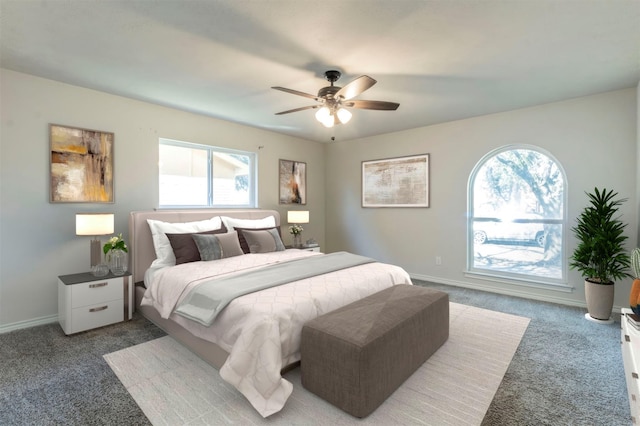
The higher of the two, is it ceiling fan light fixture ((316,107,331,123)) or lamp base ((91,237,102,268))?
ceiling fan light fixture ((316,107,331,123))

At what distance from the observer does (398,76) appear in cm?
305

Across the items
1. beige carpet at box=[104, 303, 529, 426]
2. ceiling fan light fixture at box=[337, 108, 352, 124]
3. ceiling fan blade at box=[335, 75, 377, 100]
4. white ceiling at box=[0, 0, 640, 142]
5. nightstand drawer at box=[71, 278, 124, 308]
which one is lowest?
beige carpet at box=[104, 303, 529, 426]

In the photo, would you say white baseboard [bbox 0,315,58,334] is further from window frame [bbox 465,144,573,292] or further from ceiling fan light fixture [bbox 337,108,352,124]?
window frame [bbox 465,144,573,292]

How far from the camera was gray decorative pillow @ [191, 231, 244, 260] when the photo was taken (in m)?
3.36

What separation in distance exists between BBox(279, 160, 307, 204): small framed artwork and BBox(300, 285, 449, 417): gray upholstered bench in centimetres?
348

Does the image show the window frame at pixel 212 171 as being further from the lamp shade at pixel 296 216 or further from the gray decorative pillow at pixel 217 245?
the gray decorative pillow at pixel 217 245

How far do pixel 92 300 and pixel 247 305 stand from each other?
1991mm

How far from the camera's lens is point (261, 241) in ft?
12.9

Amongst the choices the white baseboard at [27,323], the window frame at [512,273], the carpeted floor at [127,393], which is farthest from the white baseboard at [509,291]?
the white baseboard at [27,323]

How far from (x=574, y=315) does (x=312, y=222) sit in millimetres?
4274

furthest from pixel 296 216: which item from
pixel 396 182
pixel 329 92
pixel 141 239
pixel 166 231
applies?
pixel 329 92

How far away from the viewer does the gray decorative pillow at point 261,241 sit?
3.91 m

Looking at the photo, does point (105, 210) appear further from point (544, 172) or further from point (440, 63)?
point (544, 172)

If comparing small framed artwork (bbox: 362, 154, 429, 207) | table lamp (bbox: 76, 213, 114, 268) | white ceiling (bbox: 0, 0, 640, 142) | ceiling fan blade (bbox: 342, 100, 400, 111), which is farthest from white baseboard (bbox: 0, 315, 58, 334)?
small framed artwork (bbox: 362, 154, 429, 207)
